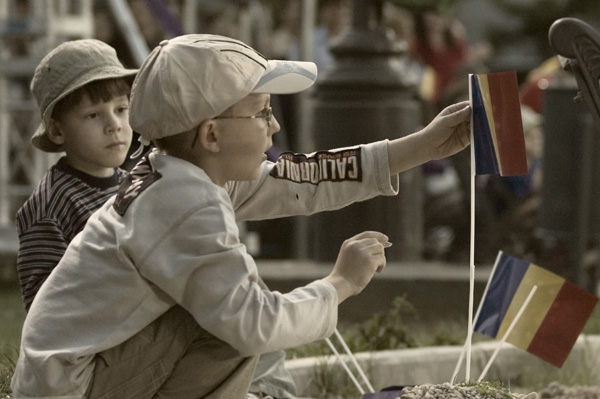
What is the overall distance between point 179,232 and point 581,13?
573 inches

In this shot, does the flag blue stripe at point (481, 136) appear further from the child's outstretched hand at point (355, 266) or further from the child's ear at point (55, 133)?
the child's ear at point (55, 133)

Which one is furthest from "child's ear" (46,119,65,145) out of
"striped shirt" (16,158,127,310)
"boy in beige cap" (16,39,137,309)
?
"striped shirt" (16,158,127,310)

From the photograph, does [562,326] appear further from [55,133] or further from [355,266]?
[55,133]

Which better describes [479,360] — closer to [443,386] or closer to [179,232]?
[443,386]

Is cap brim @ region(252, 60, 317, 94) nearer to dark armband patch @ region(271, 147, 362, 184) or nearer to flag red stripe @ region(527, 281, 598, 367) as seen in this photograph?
dark armband patch @ region(271, 147, 362, 184)

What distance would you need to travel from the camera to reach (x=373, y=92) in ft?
20.9

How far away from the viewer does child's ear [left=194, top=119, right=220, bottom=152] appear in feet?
8.55

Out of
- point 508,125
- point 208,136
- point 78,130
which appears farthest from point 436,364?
point 208,136

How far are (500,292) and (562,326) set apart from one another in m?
0.19

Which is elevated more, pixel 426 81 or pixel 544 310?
pixel 426 81

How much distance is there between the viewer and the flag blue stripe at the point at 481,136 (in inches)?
116

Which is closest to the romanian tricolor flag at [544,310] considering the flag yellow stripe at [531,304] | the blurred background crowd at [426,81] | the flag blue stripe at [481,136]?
the flag yellow stripe at [531,304]

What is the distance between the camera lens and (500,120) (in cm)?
293

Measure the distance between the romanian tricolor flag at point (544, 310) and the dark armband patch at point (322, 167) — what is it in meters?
0.54
